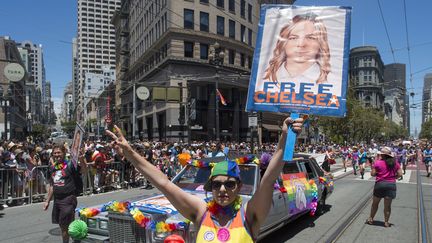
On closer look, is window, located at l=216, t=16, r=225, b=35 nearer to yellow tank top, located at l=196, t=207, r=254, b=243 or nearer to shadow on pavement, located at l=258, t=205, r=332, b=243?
shadow on pavement, located at l=258, t=205, r=332, b=243

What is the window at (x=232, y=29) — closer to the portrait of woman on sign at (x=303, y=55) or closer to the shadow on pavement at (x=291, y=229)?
the shadow on pavement at (x=291, y=229)

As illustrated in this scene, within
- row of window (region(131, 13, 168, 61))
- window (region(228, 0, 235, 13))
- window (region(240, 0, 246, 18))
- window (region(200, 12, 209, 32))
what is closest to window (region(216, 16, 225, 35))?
window (region(200, 12, 209, 32))

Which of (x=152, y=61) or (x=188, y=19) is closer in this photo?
(x=188, y=19)

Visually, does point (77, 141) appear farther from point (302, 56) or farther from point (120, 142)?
point (302, 56)

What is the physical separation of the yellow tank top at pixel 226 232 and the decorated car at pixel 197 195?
0.21m

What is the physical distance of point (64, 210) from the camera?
571 cm

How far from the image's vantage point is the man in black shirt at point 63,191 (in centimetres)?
573

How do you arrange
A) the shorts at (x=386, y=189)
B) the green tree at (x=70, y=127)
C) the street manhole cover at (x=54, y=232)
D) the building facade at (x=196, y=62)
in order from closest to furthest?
the street manhole cover at (x=54, y=232), the shorts at (x=386, y=189), the building facade at (x=196, y=62), the green tree at (x=70, y=127)

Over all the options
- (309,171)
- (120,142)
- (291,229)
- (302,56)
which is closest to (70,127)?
(309,171)

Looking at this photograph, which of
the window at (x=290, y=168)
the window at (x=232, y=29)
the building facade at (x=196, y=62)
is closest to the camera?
the window at (x=290, y=168)

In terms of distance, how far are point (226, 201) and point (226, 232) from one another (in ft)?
0.65

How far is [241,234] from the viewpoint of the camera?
2.47 m

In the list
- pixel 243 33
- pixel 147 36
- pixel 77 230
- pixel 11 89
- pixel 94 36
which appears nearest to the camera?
pixel 77 230

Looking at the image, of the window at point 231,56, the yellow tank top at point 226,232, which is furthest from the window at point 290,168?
the window at point 231,56
